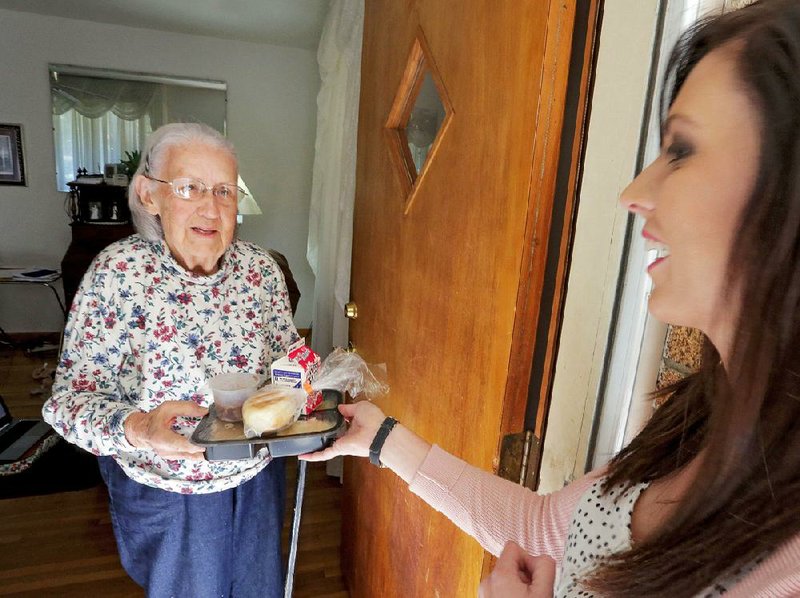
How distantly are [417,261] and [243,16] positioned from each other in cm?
319

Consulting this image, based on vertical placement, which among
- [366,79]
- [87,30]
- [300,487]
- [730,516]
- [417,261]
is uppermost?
[87,30]

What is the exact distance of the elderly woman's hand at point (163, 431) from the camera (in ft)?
2.87

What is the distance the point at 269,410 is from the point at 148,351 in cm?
39

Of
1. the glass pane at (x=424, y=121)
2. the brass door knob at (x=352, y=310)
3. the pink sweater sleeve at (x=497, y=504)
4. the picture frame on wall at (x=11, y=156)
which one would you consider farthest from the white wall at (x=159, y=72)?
the pink sweater sleeve at (x=497, y=504)

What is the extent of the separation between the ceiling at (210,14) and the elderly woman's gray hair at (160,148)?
2385 millimetres

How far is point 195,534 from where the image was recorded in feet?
3.70

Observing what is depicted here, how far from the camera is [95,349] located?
39.8 inches

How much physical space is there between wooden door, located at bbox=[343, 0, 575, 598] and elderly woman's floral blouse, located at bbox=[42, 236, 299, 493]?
14.9 inches

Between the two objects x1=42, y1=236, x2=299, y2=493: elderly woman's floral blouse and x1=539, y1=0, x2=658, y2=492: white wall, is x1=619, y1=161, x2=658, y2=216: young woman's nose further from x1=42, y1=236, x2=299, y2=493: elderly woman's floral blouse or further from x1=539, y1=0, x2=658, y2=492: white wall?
x1=42, y1=236, x2=299, y2=493: elderly woman's floral blouse

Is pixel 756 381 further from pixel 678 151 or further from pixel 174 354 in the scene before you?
pixel 174 354

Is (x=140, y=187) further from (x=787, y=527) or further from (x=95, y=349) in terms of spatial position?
(x=787, y=527)

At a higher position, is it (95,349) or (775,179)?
(775,179)

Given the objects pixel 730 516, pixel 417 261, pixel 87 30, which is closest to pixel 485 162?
pixel 417 261

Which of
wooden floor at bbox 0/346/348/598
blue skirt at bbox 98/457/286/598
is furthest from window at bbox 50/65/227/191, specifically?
blue skirt at bbox 98/457/286/598
